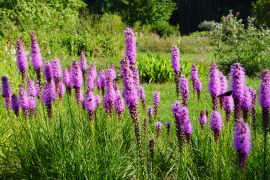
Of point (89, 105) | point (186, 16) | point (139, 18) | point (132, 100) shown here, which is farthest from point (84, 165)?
point (186, 16)

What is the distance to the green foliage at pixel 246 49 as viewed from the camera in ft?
44.3

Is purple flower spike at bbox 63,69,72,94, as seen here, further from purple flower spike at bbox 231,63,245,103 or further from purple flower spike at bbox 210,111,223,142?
purple flower spike at bbox 231,63,245,103

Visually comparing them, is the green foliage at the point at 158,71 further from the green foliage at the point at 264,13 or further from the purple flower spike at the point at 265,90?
the green foliage at the point at 264,13

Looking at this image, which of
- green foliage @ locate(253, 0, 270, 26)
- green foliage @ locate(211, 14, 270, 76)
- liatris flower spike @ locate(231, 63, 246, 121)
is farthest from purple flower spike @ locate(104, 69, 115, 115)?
green foliage @ locate(253, 0, 270, 26)

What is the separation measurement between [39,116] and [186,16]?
3477 cm

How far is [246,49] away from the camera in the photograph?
13.9 meters

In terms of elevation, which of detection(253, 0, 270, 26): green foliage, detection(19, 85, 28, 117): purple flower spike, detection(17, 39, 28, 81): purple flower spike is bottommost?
detection(19, 85, 28, 117): purple flower spike

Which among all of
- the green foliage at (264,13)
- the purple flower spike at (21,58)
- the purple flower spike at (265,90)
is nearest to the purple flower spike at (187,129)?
the purple flower spike at (265,90)

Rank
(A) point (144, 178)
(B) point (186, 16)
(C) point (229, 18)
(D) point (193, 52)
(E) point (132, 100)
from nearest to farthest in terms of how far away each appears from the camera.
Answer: (E) point (132, 100) < (A) point (144, 178) < (C) point (229, 18) < (D) point (193, 52) < (B) point (186, 16)

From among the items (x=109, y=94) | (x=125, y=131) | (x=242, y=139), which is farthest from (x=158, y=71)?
(x=242, y=139)

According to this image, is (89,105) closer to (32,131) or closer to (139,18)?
(32,131)

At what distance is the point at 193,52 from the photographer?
70.7ft

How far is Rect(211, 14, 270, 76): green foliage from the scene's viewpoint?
13.5 m

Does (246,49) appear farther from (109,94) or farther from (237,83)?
(237,83)
